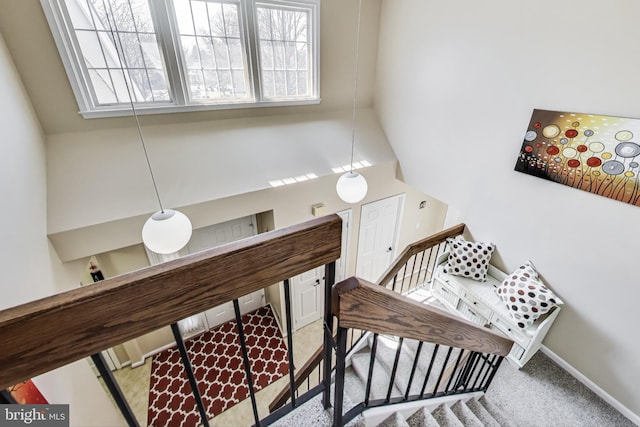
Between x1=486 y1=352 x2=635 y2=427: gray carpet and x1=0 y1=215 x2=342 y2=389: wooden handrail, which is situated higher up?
x1=0 y1=215 x2=342 y2=389: wooden handrail

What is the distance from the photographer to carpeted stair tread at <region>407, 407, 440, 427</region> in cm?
136

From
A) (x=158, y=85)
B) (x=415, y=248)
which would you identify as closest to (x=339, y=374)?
(x=415, y=248)

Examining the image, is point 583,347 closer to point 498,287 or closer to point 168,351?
point 498,287

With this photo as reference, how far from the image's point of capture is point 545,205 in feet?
8.01

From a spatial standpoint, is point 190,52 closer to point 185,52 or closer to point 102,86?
point 185,52

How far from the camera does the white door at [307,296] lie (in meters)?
4.01

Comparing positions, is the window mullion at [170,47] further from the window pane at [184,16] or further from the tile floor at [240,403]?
the tile floor at [240,403]

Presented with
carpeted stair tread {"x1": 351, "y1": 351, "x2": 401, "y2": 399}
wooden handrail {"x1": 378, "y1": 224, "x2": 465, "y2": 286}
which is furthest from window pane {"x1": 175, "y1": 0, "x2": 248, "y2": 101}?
carpeted stair tread {"x1": 351, "y1": 351, "x2": 401, "y2": 399}

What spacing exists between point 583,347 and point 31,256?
4312mm

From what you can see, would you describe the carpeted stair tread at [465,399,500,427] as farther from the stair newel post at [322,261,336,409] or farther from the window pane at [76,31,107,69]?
the window pane at [76,31,107,69]

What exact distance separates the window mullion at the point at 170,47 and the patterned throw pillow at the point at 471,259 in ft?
11.1

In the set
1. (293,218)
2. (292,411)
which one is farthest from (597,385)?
(293,218)

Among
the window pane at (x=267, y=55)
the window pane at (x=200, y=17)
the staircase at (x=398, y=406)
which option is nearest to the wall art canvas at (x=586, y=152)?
the staircase at (x=398, y=406)

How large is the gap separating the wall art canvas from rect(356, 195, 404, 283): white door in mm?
1979
